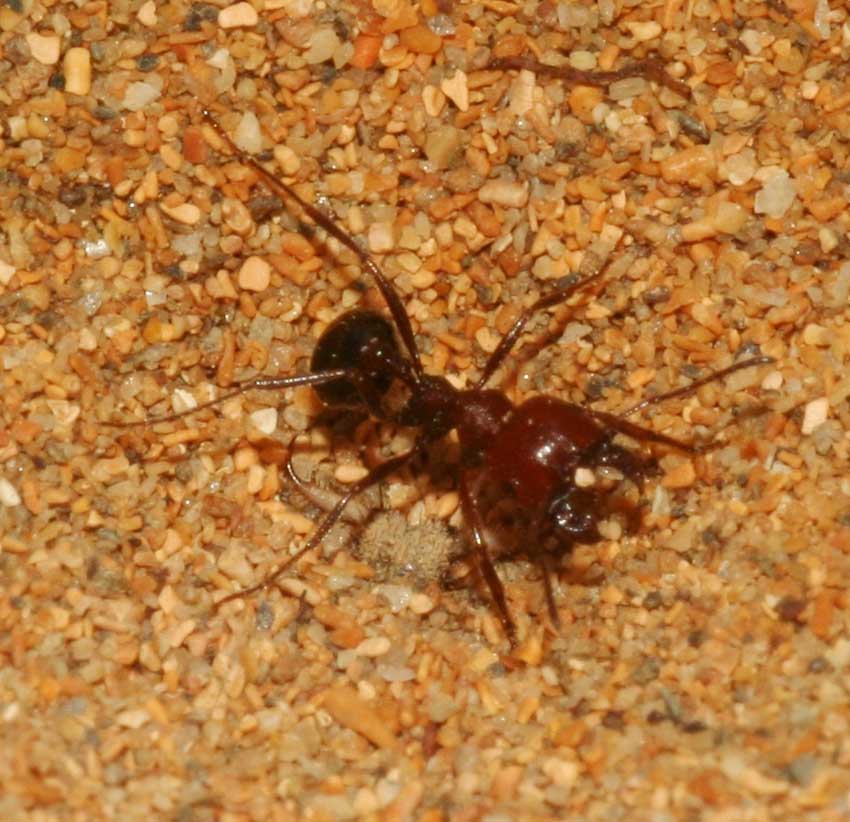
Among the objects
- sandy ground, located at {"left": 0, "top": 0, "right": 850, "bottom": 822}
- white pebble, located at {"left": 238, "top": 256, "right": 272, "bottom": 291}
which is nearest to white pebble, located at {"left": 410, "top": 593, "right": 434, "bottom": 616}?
sandy ground, located at {"left": 0, "top": 0, "right": 850, "bottom": 822}

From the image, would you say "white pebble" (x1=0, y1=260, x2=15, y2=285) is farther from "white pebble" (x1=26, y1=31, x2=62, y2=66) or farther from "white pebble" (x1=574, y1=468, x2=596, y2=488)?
"white pebble" (x1=574, y1=468, x2=596, y2=488)

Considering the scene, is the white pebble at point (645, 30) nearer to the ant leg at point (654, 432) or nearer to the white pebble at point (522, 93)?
the white pebble at point (522, 93)

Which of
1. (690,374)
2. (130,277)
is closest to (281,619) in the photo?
(130,277)

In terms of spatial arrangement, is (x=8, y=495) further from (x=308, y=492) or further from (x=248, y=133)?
(x=248, y=133)

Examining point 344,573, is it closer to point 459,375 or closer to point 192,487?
point 192,487

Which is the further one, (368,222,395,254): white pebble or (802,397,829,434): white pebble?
(368,222,395,254): white pebble

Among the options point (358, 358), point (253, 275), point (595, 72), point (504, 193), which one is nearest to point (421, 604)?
point (358, 358)
